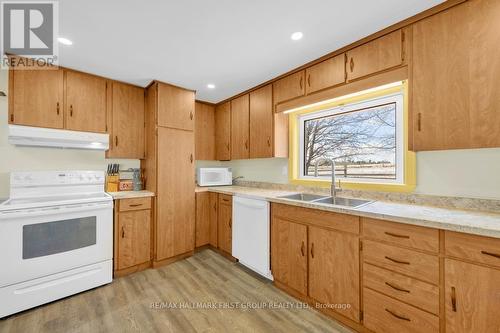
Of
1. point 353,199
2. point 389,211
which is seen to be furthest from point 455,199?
point 353,199

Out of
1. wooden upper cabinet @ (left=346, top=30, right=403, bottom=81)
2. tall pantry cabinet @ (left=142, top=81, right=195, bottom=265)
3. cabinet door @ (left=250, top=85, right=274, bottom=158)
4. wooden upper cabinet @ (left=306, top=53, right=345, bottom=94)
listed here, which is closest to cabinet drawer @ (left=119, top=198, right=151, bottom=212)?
tall pantry cabinet @ (left=142, top=81, right=195, bottom=265)

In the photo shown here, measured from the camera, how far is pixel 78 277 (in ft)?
6.74

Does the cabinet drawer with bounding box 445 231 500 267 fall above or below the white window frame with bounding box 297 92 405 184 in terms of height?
below

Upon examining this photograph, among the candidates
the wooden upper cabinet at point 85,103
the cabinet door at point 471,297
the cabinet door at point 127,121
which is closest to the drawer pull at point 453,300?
the cabinet door at point 471,297

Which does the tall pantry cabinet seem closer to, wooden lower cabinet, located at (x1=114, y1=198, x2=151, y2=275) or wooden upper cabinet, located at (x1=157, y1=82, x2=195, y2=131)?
wooden upper cabinet, located at (x1=157, y1=82, x2=195, y2=131)

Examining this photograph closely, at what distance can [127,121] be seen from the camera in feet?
9.14

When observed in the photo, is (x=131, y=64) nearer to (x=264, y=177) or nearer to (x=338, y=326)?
(x=264, y=177)

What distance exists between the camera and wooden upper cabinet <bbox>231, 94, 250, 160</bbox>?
9.96 feet

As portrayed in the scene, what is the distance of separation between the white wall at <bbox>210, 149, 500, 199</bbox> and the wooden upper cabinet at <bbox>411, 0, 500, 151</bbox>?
11.7 inches

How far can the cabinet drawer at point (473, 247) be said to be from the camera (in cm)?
108

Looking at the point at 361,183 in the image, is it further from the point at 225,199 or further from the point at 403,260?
the point at 225,199

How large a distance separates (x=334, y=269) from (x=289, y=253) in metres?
0.46

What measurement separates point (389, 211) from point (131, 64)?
280cm

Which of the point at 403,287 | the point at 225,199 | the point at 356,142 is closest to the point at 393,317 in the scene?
the point at 403,287
